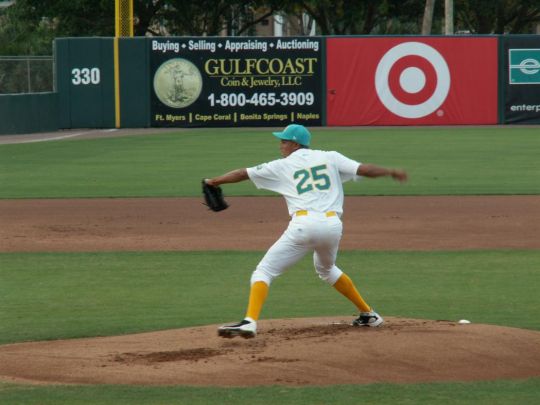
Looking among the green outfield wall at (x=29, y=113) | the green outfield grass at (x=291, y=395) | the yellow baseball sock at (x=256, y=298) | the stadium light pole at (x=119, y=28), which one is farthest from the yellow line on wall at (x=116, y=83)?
the green outfield grass at (x=291, y=395)

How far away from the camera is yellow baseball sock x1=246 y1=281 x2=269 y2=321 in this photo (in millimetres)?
9141

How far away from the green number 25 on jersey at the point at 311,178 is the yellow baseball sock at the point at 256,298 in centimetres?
81

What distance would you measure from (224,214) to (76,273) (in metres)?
5.43

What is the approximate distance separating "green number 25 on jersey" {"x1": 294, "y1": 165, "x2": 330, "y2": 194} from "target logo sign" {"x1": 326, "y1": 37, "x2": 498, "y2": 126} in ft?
91.7

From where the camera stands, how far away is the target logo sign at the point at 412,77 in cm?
3691

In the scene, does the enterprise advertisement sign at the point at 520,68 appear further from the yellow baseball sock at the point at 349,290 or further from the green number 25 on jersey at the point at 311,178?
the green number 25 on jersey at the point at 311,178

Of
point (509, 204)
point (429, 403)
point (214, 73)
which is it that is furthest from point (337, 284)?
point (214, 73)

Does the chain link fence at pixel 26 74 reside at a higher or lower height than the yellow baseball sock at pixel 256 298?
higher

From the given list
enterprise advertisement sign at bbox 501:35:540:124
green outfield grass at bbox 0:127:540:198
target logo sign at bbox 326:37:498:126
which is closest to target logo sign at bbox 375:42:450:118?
target logo sign at bbox 326:37:498:126

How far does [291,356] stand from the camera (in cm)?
856

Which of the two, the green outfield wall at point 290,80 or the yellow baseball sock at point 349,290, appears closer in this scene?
the yellow baseball sock at point 349,290

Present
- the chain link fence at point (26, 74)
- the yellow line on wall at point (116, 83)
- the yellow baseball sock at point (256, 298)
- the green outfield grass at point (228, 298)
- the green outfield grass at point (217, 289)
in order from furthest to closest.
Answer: the yellow line on wall at point (116, 83) < the chain link fence at point (26, 74) < the green outfield grass at point (217, 289) < the yellow baseball sock at point (256, 298) < the green outfield grass at point (228, 298)

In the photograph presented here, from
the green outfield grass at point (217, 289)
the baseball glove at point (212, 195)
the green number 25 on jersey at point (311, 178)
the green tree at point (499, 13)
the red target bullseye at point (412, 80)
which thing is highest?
the green tree at point (499, 13)

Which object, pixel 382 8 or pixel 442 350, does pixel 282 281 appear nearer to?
pixel 442 350
